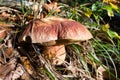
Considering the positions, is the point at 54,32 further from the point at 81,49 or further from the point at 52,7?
the point at 52,7

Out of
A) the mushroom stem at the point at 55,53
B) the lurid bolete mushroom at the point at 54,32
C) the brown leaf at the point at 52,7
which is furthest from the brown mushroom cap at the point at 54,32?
the brown leaf at the point at 52,7

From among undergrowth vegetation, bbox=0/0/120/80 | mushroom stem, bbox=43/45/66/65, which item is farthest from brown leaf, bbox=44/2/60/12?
mushroom stem, bbox=43/45/66/65

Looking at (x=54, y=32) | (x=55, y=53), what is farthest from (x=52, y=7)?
(x=54, y=32)

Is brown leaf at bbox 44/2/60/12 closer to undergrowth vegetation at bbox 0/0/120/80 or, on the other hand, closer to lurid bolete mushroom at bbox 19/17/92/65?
undergrowth vegetation at bbox 0/0/120/80

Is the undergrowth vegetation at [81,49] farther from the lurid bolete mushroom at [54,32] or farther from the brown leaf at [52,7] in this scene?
the lurid bolete mushroom at [54,32]

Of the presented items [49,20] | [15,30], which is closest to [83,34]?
[49,20]
